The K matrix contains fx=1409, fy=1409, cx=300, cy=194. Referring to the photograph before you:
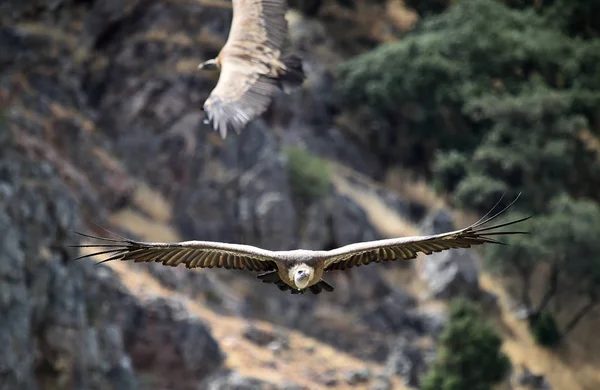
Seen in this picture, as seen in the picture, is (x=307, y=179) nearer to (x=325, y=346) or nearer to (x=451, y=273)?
(x=325, y=346)

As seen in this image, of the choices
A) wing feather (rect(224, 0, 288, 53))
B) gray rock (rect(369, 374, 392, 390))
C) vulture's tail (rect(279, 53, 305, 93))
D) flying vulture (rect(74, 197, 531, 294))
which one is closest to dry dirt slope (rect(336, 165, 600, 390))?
gray rock (rect(369, 374, 392, 390))

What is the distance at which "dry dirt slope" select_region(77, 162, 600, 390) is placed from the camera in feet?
125

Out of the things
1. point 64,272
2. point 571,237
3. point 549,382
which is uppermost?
point 64,272

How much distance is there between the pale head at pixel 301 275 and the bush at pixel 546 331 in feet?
94.2

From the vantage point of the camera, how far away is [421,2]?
54406 mm

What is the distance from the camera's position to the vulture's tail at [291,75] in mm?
19938

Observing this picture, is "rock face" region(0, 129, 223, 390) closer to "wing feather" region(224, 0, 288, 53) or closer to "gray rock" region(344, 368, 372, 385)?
"gray rock" region(344, 368, 372, 385)

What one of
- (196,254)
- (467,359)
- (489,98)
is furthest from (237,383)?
(196,254)

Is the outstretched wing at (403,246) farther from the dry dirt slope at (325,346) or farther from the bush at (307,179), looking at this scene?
the bush at (307,179)

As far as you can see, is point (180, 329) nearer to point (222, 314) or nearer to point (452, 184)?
point (222, 314)

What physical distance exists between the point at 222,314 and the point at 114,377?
7484 mm

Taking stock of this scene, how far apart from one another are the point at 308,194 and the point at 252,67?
22.6 m

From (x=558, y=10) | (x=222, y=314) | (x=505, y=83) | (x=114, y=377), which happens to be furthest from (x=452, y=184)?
(x=114, y=377)

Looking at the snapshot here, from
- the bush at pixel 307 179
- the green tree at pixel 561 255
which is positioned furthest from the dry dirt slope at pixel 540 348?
the bush at pixel 307 179
